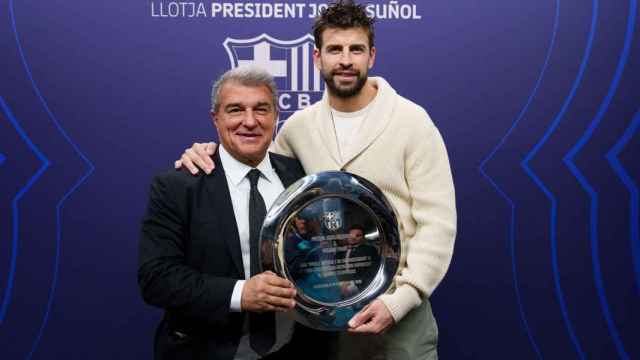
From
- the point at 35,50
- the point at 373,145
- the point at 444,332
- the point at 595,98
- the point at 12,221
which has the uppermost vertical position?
the point at 35,50

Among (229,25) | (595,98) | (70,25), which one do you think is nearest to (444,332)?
(595,98)

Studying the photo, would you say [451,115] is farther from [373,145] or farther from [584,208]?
[373,145]

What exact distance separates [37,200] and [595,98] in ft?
7.66

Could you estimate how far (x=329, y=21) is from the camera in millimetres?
1976

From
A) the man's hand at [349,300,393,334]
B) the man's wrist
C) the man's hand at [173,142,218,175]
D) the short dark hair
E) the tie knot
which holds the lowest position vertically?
the man's hand at [349,300,393,334]

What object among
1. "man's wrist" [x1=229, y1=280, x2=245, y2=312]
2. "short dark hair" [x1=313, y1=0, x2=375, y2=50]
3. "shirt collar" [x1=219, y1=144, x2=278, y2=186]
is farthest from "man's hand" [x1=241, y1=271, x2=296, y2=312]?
"short dark hair" [x1=313, y1=0, x2=375, y2=50]

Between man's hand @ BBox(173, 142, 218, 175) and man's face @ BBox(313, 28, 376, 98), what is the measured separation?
0.42 m

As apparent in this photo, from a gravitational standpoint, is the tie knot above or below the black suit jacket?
above

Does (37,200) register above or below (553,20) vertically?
below

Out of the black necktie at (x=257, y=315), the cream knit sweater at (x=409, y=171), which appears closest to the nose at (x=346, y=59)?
the cream knit sweater at (x=409, y=171)

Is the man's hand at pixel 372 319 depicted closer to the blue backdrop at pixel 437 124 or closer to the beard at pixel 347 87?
the beard at pixel 347 87

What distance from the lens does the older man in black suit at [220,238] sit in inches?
65.9

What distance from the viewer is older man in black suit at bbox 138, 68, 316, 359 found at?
5.49 ft

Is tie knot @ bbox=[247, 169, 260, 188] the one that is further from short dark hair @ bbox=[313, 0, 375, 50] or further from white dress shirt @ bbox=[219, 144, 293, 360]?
short dark hair @ bbox=[313, 0, 375, 50]
